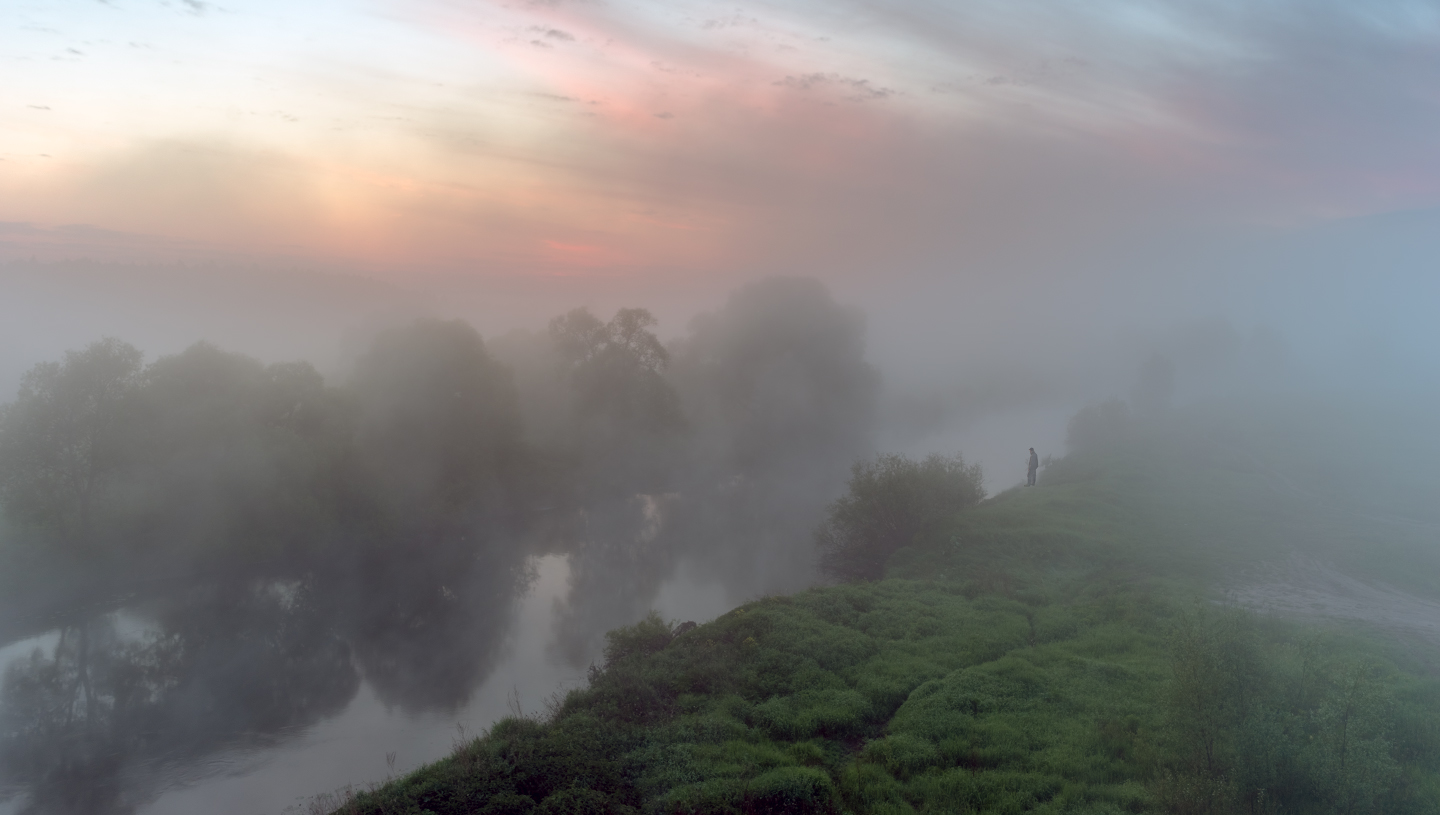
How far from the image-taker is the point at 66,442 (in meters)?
37.2

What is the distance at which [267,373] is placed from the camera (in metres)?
44.8

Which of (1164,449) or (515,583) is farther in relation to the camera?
(1164,449)

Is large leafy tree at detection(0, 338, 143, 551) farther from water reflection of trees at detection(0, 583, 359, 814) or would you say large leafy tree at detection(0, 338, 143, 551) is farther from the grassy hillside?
the grassy hillside

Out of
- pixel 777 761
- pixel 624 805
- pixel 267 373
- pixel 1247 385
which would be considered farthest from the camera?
pixel 1247 385

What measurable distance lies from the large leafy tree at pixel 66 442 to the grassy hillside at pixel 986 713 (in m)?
31.2

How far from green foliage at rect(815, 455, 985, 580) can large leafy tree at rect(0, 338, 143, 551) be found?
3851 cm

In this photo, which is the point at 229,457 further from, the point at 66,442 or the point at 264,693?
the point at 264,693

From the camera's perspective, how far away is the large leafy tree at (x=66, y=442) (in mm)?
35375

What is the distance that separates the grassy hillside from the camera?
12.6m

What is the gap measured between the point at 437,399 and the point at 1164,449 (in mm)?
70598

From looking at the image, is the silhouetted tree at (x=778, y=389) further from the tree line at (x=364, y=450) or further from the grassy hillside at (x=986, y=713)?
the grassy hillside at (x=986, y=713)

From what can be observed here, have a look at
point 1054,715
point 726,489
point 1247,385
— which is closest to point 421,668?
point 1054,715

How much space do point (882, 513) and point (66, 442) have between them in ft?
141

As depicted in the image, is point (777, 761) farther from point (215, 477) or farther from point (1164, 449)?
point (1164, 449)
